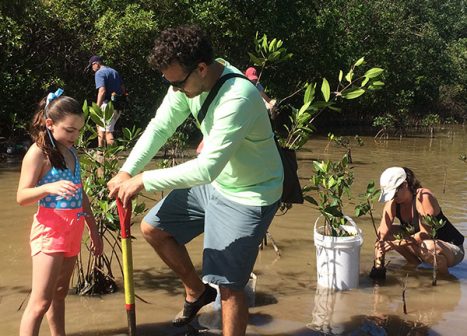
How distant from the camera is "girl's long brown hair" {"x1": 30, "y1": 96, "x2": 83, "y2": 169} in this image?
2910 millimetres

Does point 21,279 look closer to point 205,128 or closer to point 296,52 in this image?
point 205,128

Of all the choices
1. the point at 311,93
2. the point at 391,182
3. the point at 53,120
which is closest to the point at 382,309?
the point at 391,182

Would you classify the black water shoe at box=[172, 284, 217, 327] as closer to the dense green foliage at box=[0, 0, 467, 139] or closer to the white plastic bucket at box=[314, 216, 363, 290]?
the white plastic bucket at box=[314, 216, 363, 290]

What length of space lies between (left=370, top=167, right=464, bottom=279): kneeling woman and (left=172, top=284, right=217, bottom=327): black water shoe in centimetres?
183

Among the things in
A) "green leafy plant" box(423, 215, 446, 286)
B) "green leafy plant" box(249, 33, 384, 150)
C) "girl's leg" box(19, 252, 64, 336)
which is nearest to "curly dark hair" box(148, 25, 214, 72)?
"girl's leg" box(19, 252, 64, 336)

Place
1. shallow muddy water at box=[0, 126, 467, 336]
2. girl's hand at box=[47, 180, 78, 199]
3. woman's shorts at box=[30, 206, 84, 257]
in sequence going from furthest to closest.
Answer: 1. shallow muddy water at box=[0, 126, 467, 336]
2. woman's shorts at box=[30, 206, 84, 257]
3. girl's hand at box=[47, 180, 78, 199]

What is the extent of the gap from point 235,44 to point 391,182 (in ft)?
45.3

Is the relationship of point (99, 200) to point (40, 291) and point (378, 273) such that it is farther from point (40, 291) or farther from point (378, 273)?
point (378, 273)

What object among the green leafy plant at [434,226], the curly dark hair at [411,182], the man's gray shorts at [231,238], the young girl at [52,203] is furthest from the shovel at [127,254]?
the curly dark hair at [411,182]

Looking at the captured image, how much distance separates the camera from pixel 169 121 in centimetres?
327

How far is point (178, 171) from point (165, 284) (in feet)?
6.50

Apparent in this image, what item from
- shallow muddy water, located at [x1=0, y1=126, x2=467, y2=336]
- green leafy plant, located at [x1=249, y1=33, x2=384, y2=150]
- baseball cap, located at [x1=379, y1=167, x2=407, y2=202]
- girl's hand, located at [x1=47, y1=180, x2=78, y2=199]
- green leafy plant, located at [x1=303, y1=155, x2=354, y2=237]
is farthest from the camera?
baseball cap, located at [x1=379, y1=167, x2=407, y2=202]

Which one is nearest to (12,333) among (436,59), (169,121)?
(169,121)

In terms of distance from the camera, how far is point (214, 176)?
2666 millimetres
